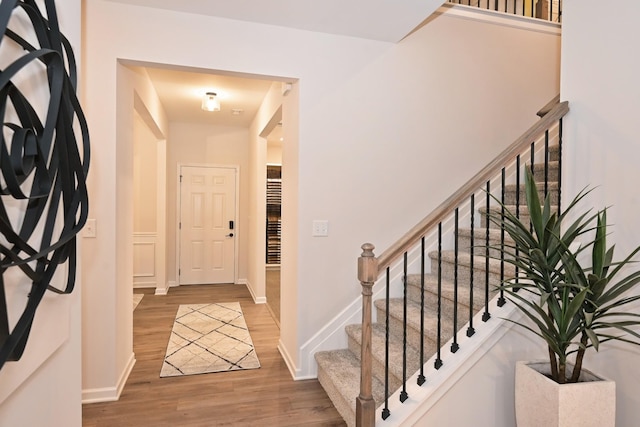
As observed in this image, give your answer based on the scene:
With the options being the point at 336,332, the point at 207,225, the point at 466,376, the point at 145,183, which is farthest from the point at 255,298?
the point at 466,376

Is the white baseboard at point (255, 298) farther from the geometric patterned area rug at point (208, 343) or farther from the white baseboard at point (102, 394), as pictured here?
the white baseboard at point (102, 394)

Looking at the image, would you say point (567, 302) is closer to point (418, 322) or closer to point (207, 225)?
point (418, 322)

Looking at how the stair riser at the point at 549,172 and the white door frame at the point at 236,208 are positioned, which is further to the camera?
the white door frame at the point at 236,208

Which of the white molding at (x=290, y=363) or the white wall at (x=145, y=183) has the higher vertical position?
the white wall at (x=145, y=183)

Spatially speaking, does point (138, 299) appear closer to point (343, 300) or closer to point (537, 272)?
point (343, 300)

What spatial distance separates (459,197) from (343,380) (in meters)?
1.38

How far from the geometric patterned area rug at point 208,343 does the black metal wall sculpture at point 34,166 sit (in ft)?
6.87

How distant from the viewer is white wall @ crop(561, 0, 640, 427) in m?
1.81

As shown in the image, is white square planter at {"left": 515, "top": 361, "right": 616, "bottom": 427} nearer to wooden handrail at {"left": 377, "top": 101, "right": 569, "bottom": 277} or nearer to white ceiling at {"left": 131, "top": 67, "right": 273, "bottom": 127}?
wooden handrail at {"left": 377, "top": 101, "right": 569, "bottom": 277}

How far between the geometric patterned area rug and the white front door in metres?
1.53

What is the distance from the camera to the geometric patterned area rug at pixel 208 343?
3.11 m

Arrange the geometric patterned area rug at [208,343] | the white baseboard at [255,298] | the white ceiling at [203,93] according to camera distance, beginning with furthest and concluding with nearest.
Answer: the white baseboard at [255,298] → the white ceiling at [203,93] → the geometric patterned area rug at [208,343]

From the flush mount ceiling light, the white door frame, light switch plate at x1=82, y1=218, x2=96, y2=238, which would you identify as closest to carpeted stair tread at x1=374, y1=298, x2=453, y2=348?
light switch plate at x1=82, y1=218, x2=96, y2=238

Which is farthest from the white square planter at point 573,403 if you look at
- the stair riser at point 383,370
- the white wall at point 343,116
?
the white wall at point 343,116
